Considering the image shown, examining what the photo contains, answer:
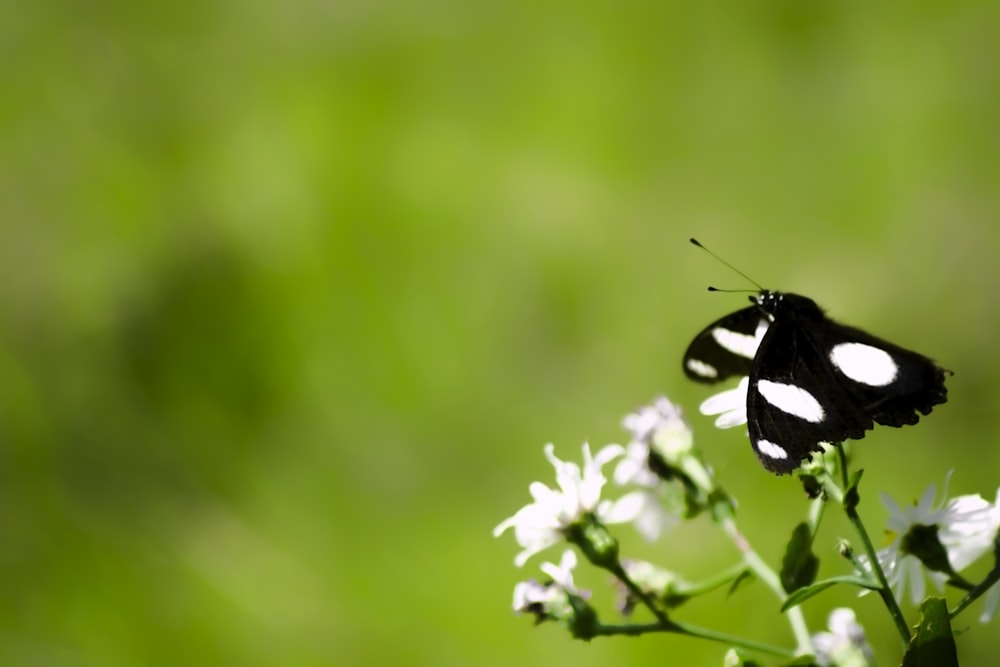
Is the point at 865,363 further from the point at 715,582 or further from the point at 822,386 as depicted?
the point at 715,582

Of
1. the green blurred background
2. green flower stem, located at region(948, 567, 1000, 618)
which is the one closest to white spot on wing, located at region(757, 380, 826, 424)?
green flower stem, located at region(948, 567, 1000, 618)

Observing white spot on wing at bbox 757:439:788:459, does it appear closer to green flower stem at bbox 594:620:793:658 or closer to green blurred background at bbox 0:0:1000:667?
green flower stem at bbox 594:620:793:658

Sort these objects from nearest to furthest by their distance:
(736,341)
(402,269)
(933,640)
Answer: (933,640), (736,341), (402,269)

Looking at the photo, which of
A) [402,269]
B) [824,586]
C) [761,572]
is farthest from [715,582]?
[402,269]

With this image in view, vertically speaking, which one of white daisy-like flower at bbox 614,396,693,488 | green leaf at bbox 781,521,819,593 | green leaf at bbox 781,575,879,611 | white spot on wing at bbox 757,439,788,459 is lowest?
green leaf at bbox 781,575,879,611

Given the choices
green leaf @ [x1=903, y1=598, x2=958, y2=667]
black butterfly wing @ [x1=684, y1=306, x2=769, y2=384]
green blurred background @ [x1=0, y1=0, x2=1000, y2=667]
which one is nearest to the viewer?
green leaf @ [x1=903, y1=598, x2=958, y2=667]

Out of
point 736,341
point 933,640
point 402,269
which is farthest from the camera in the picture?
point 402,269

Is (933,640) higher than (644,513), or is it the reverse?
(644,513)

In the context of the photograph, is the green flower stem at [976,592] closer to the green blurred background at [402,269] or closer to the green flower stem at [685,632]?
the green flower stem at [685,632]

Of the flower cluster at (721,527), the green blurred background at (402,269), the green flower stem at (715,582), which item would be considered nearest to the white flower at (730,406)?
the flower cluster at (721,527)
